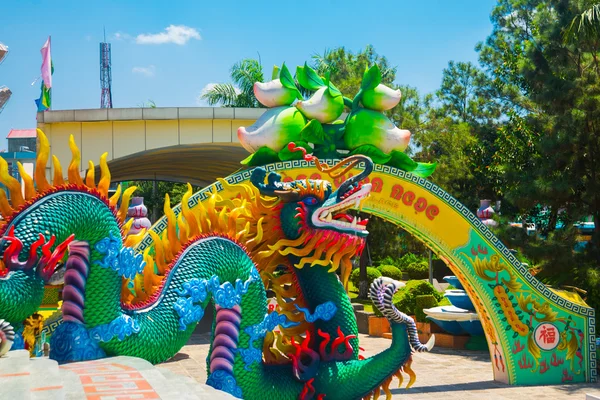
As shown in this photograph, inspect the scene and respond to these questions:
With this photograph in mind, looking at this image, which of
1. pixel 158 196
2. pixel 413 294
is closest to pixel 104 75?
Answer: pixel 158 196

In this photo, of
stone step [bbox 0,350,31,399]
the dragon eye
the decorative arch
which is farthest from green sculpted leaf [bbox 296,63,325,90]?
stone step [bbox 0,350,31,399]

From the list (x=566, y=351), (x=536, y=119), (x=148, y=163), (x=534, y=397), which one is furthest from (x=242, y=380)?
(x=148, y=163)

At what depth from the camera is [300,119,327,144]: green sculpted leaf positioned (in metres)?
7.75

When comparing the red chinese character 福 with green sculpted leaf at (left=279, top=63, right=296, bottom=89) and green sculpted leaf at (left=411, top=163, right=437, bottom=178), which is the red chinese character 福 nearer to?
green sculpted leaf at (left=411, top=163, right=437, bottom=178)

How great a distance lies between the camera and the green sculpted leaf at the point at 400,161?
8320mm

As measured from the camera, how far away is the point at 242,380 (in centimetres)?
591

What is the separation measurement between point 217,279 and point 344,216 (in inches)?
59.3

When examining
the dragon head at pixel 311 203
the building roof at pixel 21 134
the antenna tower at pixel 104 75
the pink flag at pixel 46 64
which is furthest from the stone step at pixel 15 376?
the building roof at pixel 21 134

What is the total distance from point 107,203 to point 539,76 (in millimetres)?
9294

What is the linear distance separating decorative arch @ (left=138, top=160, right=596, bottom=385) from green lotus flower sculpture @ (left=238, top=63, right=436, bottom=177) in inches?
14.3

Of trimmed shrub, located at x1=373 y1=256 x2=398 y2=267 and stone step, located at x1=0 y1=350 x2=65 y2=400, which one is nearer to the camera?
stone step, located at x1=0 y1=350 x2=65 y2=400

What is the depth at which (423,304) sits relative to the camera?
14305mm

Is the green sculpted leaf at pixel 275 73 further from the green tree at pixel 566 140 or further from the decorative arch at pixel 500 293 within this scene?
the green tree at pixel 566 140

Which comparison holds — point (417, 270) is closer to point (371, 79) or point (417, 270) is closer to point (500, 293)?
point (500, 293)
